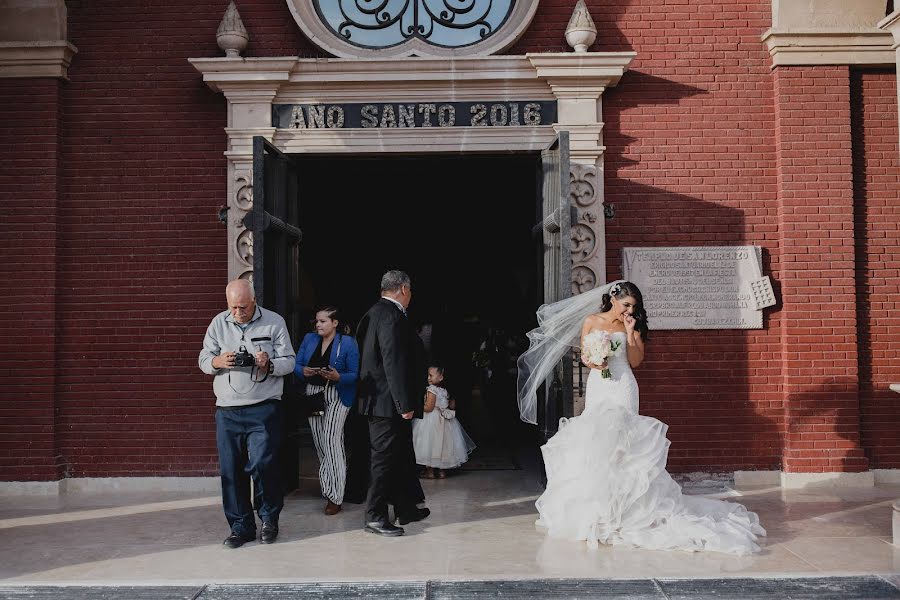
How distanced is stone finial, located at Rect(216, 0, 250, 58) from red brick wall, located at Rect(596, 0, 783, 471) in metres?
2.82

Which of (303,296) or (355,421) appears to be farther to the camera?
(303,296)

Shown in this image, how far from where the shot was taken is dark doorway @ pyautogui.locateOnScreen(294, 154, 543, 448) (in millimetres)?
12219

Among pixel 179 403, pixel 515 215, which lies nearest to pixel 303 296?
pixel 515 215

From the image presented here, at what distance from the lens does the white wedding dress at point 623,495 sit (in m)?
5.82

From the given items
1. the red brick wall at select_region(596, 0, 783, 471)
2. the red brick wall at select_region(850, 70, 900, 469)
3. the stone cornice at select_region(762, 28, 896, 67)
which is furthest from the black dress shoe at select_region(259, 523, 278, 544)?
the stone cornice at select_region(762, 28, 896, 67)

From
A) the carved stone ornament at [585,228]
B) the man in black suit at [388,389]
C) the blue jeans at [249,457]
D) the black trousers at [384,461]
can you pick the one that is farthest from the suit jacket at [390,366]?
the carved stone ornament at [585,228]

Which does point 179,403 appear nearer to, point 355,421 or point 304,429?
point 355,421

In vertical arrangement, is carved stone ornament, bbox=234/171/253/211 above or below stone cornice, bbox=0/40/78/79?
below

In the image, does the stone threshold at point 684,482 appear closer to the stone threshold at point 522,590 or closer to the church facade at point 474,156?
the church facade at point 474,156

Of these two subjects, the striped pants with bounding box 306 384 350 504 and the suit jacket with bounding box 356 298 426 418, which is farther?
the striped pants with bounding box 306 384 350 504

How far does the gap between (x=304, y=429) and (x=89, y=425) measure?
20.4 ft

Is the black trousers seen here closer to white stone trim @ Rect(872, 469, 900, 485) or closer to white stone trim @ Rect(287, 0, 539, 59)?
white stone trim @ Rect(287, 0, 539, 59)

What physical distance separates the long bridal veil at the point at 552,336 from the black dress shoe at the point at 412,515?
1114 millimetres

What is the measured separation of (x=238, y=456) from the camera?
6113 mm
